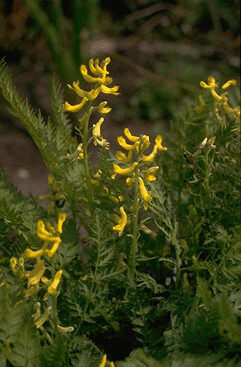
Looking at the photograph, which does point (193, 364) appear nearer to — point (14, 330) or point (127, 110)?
point (14, 330)

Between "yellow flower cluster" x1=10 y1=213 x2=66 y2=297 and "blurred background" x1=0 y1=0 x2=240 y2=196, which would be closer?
"yellow flower cluster" x1=10 y1=213 x2=66 y2=297

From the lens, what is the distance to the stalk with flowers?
1.03 m

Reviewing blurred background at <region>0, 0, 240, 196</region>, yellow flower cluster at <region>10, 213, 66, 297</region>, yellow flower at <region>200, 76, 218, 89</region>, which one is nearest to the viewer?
yellow flower cluster at <region>10, 213, 66, 297</region>

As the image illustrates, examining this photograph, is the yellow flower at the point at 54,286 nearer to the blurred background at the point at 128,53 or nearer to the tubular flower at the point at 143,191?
the tubular flower at the point at 143,191

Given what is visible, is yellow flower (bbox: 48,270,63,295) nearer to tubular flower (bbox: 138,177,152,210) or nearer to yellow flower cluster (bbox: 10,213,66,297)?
yellow flower cluster (bbox: 10,213,66,297)

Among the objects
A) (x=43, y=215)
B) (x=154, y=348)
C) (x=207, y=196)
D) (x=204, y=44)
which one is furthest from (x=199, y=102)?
(x=204, y=44)

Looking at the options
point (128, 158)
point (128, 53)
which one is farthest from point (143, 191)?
point (128, 53)

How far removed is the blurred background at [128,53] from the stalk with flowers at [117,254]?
1963 mm

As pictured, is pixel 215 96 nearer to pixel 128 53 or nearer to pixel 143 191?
pixel 143 191

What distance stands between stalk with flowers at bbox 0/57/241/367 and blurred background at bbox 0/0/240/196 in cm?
196

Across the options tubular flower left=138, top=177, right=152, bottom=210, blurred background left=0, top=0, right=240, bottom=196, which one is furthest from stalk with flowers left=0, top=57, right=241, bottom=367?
blurred background left=0, top=0, right=240, bottom=196

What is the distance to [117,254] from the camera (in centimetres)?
143

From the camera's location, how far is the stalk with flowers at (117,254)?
3.37 ft

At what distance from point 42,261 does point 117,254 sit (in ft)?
1.44
